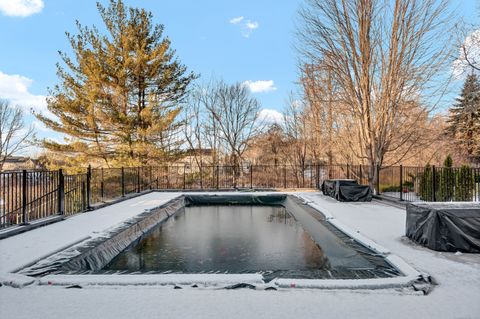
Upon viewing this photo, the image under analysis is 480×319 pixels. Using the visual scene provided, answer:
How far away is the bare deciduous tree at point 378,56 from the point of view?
412 inches

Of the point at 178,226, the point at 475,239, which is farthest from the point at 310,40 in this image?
the point at 475,239

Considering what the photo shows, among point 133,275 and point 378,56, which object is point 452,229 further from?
point 378,56

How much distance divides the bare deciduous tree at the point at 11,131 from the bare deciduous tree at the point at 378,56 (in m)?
20.7

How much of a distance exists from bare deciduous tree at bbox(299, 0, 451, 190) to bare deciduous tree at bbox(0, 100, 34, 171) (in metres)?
20.7

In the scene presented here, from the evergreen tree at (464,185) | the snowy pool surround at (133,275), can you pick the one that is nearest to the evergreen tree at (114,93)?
Answer: the snowy pool surround at (133,275)

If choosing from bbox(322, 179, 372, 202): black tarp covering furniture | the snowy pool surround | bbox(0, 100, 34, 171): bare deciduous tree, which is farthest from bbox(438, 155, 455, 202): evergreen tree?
bbox(0, 100, 34, 171): bare deciduous tree

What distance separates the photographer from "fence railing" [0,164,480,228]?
663cm

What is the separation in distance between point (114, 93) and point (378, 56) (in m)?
11.8

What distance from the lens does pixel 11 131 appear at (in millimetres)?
22922

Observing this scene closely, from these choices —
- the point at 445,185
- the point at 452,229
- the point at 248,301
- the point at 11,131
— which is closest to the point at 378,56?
the point at 445,185

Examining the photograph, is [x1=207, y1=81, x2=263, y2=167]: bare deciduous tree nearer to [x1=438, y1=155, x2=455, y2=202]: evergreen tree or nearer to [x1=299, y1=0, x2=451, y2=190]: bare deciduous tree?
[x1=299, y1=0, x2=451, y2=190]: bare deciduous tree

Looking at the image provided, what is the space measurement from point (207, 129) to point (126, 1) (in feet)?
30.4

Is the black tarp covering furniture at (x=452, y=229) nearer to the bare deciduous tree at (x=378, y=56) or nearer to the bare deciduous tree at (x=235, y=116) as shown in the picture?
the bare deciduous tree at (x=378, y=56)

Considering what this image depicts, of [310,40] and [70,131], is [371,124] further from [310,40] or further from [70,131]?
[70,131]
